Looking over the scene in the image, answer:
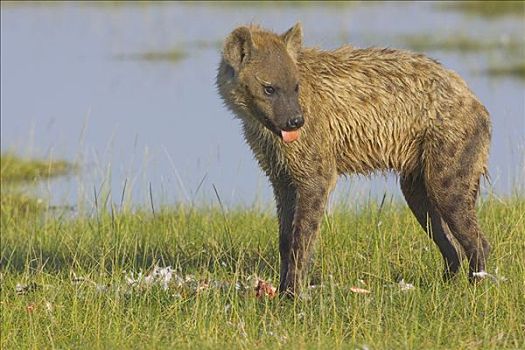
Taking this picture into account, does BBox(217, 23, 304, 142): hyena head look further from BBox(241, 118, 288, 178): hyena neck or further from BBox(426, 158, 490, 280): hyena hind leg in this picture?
BBox(426, 158, 490, 280): hyena hind leg

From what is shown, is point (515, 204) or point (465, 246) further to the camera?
point (515, 204)

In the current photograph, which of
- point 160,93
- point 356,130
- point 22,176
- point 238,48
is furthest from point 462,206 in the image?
point 160,93

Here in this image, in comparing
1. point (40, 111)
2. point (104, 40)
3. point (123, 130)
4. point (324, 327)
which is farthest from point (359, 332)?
point (104, 40)

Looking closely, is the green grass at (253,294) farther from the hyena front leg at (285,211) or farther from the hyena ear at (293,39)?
the hyena ear at (293,39)

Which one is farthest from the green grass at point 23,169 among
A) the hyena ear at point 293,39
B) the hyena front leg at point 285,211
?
the hyena ear at point 293,39

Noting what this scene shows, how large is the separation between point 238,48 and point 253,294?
4.62 feet

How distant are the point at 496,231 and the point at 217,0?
22000 millimetres

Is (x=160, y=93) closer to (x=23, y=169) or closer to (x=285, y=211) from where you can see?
(x=23, y=169)

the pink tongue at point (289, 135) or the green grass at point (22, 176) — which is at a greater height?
the pink tongue at point (289, 135)

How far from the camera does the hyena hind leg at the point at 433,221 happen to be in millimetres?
8578

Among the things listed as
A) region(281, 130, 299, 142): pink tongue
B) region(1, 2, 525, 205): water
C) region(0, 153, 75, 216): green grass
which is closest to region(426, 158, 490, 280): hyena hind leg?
region(1, 2, 525, 205): water

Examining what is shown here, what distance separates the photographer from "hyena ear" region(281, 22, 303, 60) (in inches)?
322

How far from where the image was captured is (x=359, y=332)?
707 cm

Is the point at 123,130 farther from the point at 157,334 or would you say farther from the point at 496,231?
the point at 157,334
